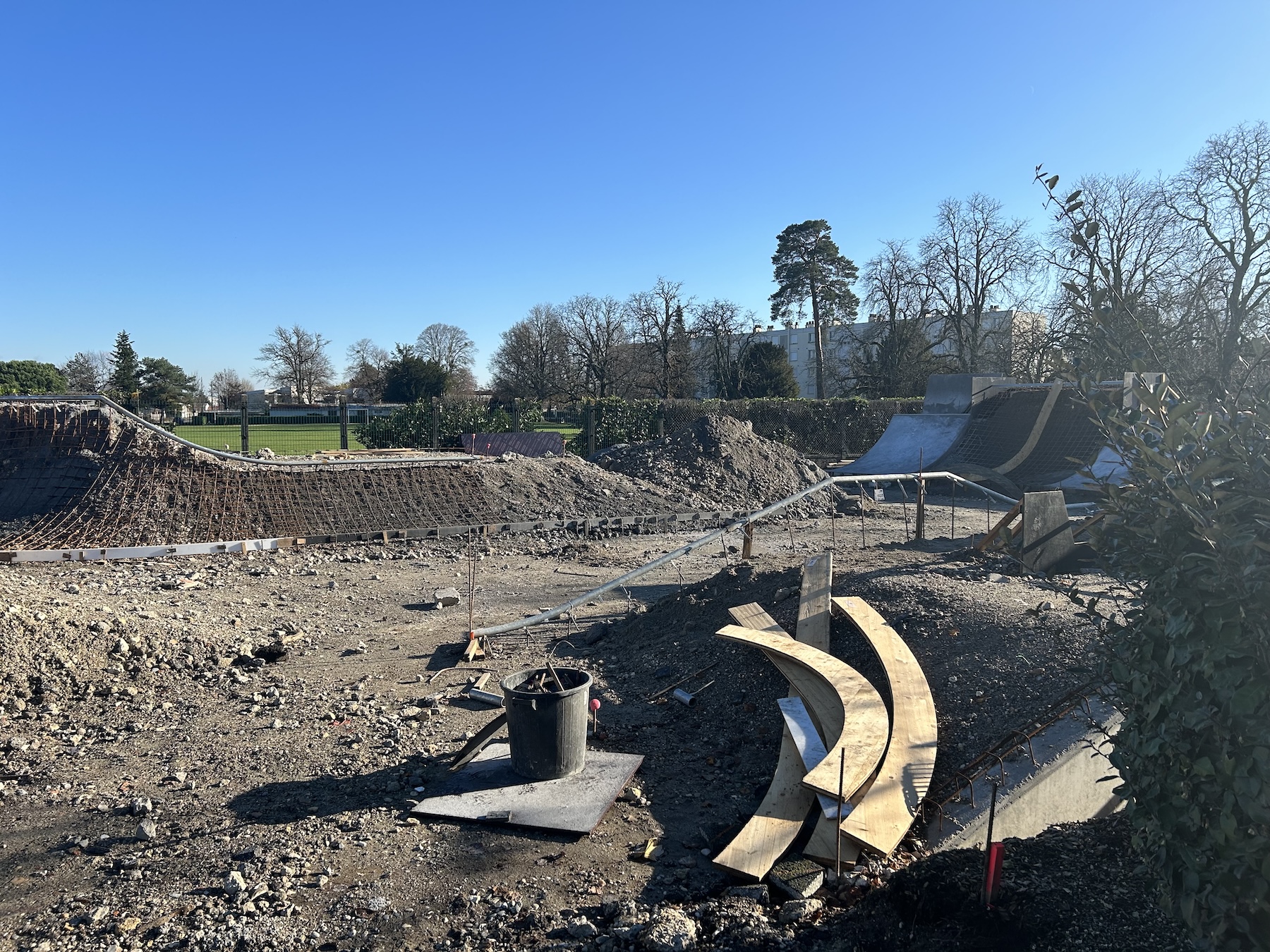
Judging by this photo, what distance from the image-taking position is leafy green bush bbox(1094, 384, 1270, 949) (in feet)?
A: 7.32

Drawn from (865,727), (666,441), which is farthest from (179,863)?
(666,441)

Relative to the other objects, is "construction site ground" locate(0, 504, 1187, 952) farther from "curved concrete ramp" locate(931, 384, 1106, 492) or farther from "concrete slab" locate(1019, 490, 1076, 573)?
"curved concrete ramp" locate(931, 384, 1106, 492)

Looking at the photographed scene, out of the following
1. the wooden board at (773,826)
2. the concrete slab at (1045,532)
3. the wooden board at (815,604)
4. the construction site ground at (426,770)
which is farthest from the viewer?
the concrete slab at (1045,532)

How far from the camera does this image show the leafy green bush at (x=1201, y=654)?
7.32ft

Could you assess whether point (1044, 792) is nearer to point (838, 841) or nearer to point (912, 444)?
point (838, 841)

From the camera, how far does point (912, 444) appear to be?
24.2m

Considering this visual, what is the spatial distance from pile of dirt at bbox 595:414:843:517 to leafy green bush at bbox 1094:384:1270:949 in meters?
15.8

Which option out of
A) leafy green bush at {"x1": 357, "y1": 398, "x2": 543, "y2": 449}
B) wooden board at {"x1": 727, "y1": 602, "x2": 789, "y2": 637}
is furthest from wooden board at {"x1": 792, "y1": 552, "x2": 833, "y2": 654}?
leafy green bush at {"x1": 357, "y1": 398, "x2": 543, "y2": 449}

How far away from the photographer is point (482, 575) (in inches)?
480

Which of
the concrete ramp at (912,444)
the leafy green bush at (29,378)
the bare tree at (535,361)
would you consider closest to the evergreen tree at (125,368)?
the leafy green bush at (29,378)

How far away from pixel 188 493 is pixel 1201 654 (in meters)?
14.7

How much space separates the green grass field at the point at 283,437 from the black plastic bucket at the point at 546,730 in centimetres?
1874

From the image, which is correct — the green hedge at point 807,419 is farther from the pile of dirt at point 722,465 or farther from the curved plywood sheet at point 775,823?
the curved plywood sheet at point 775,823

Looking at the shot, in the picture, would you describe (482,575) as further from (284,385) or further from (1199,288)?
(284,385)
